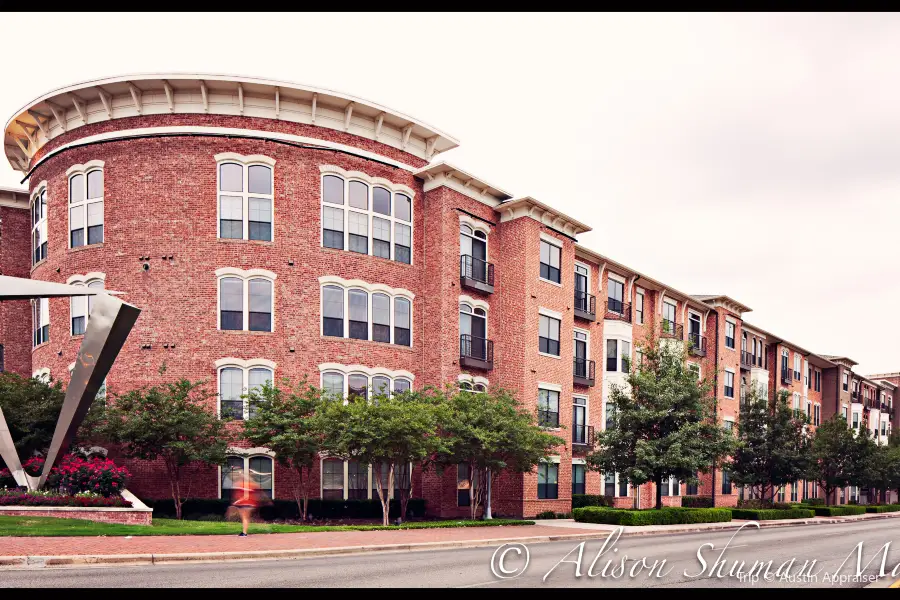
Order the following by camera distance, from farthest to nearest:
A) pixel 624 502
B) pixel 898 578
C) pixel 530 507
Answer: pixel 624 502 < pixel 530 507 < pixel 898 578

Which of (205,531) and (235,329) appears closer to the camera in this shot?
(205,531)

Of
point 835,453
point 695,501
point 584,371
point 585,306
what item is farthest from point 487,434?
point 835,453

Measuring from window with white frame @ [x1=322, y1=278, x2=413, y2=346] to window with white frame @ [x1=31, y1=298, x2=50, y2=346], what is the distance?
430 inches

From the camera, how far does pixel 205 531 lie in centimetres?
1966

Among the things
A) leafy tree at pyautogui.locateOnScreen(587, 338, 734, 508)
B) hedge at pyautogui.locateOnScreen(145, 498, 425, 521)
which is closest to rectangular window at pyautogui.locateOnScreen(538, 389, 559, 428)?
leafy tree at pyautogui.locateOnScreen(587, 338, 734, 508)

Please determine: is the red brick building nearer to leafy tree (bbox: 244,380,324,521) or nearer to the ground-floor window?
leafy tree (bbox: 244,380,324,521)

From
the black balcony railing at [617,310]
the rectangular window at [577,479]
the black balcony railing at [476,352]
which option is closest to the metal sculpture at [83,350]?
the black balcony railing at [476,352]

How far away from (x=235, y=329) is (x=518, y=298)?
12116 millimetres

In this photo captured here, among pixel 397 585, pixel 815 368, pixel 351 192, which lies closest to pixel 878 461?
pixel 815 368

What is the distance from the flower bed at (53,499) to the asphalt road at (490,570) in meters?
8.44

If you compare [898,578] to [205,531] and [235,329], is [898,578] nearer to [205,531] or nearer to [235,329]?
[205,531]

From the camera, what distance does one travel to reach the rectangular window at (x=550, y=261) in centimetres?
Result: 3581

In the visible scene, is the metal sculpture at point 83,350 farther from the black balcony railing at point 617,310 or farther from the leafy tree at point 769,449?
the leafy tree at point 769,449

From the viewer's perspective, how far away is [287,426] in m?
25.3
